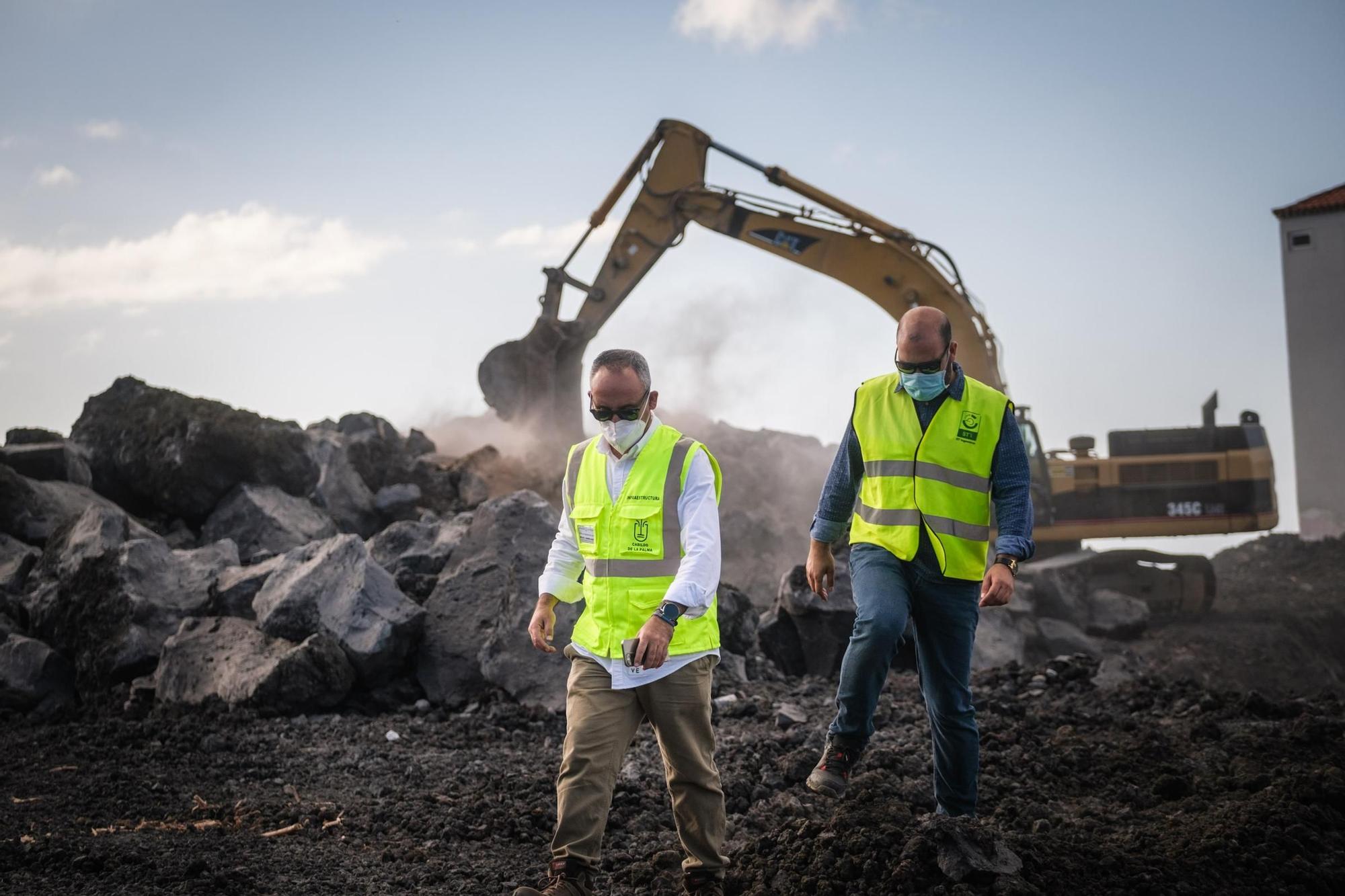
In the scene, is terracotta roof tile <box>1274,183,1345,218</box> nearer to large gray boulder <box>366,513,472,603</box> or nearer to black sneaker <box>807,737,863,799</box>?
large gray boulder <box>366,513,472,603</box>

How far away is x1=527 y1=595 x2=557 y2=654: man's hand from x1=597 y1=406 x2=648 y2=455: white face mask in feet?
1.90

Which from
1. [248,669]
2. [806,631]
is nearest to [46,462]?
[248,669]

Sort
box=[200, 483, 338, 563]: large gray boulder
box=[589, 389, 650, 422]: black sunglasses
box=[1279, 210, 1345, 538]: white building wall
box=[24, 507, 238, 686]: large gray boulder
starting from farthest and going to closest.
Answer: box=[1279, 210, 1345, 538]: white building wall
box=[200, 483, 338, 563]: large gray boulder
box=[24, 507, 238, 686]: large gray boulder
box=[589, 389, 650, 422]: black sunglasses

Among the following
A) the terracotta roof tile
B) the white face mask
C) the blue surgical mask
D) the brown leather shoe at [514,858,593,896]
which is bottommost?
the brown leather shoe at [514,858,593,896]

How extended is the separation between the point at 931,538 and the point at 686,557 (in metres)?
1.05

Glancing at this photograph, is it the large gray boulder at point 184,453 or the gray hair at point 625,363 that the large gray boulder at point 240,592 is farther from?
the gray hair at point 625,363

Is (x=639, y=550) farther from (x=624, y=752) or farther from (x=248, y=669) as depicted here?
(x=248, y=669)

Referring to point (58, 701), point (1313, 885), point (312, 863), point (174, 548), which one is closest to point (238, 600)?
point (58, 701)

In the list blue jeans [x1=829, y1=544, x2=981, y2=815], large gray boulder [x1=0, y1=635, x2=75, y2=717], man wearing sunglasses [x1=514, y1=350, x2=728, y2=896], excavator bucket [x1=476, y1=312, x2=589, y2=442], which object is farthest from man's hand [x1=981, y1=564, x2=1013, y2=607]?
excavator bucket [x1=476, y1=312, x2=589, y2=442]

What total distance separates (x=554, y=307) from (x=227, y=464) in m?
4.85

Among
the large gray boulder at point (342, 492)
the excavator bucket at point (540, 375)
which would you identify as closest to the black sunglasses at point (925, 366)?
the large gray boulder at point (342, 492)

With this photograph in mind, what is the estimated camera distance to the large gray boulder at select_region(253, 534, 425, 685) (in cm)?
796

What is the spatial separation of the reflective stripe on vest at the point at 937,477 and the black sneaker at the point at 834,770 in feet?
2.41

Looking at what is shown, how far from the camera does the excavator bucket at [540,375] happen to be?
50.1 ft
